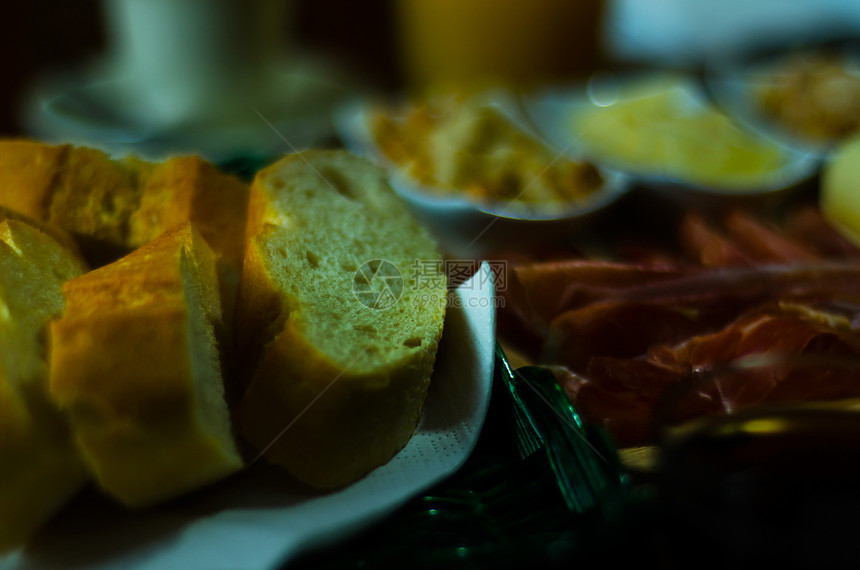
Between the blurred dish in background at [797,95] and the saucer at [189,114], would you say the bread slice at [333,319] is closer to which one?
the saucer at [189,114]

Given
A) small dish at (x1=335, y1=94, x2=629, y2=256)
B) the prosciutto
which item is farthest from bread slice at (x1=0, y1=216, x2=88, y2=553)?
small dish at (x1=335, y1=94, x2=629, y2=256)

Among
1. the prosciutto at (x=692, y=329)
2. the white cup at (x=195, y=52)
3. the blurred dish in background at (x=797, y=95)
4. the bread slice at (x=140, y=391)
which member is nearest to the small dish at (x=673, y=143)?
the blurred dish in background at (x=797, y=95)

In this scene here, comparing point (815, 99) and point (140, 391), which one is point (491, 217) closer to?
point (140, 391)

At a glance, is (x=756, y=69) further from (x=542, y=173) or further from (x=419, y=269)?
(x=419, y=269)

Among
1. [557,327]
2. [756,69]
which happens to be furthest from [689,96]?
[557,327]

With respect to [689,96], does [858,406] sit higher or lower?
lower

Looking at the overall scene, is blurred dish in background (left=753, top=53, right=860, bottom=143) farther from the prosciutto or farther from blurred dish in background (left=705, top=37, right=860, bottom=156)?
the prosciutto

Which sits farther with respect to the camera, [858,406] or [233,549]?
[858,406]
